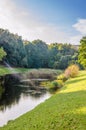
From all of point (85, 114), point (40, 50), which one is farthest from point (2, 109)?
point (40, 50)

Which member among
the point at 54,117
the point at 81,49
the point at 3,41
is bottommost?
the point at 54,117

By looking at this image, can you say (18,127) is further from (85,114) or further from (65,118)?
(85,114)

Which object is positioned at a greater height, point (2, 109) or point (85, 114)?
point (85, 114)

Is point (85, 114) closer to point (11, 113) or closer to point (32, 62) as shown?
point (11, 113)

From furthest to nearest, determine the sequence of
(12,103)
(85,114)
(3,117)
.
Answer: (12,103) < (3,117) < (85,114)

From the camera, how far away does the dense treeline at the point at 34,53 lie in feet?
394

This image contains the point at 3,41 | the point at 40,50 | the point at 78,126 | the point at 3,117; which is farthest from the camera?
the point at 40,50

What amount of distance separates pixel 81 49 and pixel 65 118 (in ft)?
122

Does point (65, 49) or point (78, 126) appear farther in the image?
point (65, 49)

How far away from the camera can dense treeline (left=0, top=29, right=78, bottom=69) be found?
12012 cm

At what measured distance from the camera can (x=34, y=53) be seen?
142875 millimetres

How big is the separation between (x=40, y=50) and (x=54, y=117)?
5315 inches

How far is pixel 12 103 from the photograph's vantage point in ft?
109

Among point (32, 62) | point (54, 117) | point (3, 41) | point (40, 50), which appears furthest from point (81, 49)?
point (40, 50)
